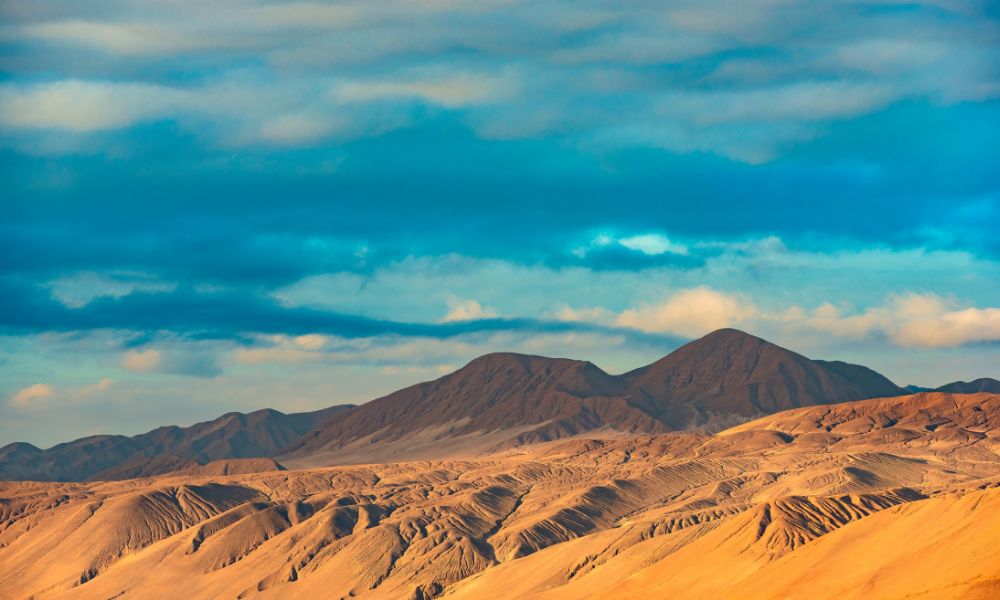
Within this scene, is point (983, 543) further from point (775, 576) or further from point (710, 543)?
point (710, 543)

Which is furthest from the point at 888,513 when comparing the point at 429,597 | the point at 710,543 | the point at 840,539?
the point at 429,597

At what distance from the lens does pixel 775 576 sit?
124m

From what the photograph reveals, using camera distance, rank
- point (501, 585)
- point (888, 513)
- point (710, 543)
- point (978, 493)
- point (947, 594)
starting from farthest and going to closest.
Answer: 1. point (501, 585)
2. point (710, 543)
3. point (888, 513)
4. point (978, 493)
5. point (947, 594)

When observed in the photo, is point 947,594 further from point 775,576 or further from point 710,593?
point 710,593

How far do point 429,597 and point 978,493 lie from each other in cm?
9364

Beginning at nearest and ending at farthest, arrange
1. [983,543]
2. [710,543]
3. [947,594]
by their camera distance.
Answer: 1. [947,594]
2. [983,543]
3. [710,543]

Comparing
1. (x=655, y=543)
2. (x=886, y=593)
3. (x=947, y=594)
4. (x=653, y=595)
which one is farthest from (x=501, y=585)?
(x=947, y=594)

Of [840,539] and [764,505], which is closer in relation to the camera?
[840,539]

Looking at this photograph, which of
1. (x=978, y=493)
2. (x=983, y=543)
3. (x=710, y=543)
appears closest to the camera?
(x=983, y=543)

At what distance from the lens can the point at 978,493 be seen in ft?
402

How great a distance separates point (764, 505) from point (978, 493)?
42.8 meters

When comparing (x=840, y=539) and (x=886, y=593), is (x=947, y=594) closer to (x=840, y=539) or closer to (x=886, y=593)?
(x=886, y=593)

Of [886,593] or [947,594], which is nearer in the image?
[947,594]

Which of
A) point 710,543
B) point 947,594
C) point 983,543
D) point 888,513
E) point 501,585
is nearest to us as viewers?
point 947,594
